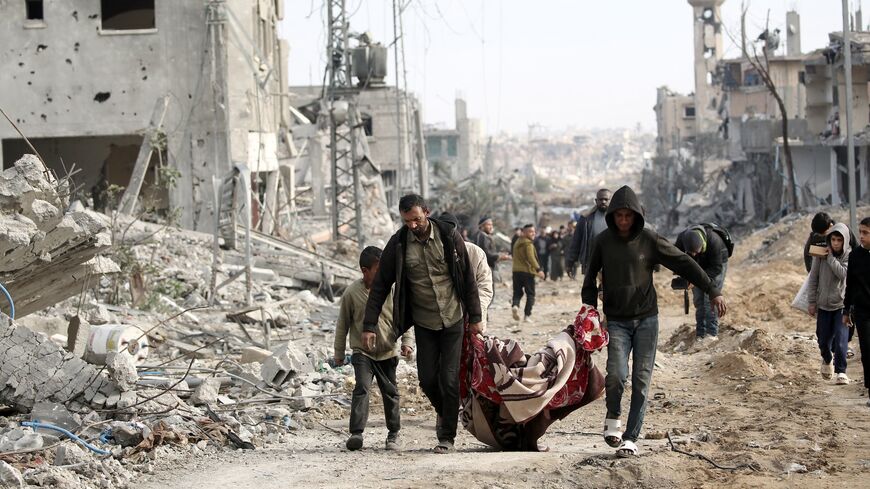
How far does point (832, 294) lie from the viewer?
1046cm

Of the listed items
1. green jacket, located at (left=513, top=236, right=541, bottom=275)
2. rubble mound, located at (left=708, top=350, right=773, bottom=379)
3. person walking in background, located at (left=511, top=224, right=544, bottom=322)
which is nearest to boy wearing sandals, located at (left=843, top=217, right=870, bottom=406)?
rubble mound, located at (left=708, top=350, right=773, bottom=379)

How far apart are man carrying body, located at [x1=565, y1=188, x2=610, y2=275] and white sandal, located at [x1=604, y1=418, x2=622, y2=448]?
204 inches

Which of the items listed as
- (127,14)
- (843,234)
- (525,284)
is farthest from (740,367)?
(127,14)

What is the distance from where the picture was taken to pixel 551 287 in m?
27.5

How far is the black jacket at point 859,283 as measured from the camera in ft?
30.4

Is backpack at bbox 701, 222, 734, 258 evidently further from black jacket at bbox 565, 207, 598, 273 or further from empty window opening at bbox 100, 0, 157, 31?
empty window opening at bbox 100, 0, 157, 31

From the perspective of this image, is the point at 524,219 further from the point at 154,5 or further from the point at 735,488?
the point at 735,488

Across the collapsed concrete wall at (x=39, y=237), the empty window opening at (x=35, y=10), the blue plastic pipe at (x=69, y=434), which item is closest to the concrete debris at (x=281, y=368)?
the collapsed concrete wall at (x=39, y=237)

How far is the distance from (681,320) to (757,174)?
33725mm

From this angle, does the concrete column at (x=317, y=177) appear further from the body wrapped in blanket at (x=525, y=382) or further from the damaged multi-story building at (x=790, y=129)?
the body wrapped in blanket at (x=525, y=382)

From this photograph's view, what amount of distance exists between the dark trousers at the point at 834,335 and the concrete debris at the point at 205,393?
5.11 meters

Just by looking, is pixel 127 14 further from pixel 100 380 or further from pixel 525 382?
pixel 525 382

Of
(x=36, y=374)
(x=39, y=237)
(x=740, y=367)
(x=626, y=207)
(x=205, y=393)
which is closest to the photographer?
(x=626, y=207)

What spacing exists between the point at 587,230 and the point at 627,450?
5.82 meters
